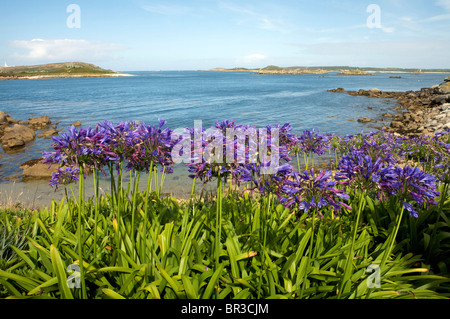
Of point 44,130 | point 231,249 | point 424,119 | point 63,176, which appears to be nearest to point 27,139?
point 44,130

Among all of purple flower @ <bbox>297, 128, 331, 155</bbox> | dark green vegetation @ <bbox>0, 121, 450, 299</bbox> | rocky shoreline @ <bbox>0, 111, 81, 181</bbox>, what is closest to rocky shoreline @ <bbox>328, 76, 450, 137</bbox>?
purple flower @ <bbox>297, 128, 331, 155</bbox>

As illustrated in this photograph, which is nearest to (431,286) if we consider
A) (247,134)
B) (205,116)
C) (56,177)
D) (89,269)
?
(247,134)

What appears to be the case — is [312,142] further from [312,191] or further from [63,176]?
[63,176]

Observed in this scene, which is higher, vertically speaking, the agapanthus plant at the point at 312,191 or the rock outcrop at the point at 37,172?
the agapanthus plant at the point at 312,191

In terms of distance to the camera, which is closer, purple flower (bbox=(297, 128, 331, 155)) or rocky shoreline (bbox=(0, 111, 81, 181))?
purple flower (bbox=(297, 128, 331, 155))

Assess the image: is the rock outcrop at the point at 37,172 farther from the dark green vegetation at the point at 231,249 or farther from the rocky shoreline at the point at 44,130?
the dark green vegetation at the point at 231,249

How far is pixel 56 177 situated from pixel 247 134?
107 inches

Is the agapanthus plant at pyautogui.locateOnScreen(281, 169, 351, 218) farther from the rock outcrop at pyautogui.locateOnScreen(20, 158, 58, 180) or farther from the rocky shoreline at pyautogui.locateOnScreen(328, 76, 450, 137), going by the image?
the rocky shoreline at pyautogui.locateOnScreen(328, 76, 450, 137)

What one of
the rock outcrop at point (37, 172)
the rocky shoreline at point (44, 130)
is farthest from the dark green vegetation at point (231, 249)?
the rocky shoreline at point (44, 130)

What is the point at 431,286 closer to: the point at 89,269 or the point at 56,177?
the point at 89,269

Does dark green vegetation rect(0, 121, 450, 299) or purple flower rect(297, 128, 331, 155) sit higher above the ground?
purple flower rect(297, 128, 331, 155)

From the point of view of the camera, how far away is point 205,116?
96.8ft

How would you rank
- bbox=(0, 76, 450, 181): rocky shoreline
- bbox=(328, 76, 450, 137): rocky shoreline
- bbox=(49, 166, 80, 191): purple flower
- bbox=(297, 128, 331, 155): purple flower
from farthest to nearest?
bbox=(328, 76, 450, 137): rocky shoreline
bbox=(0, 76, 450, 181): rocky shoreline
bbox=(297, 128, 331, 155): purple flower
bbox=(49, 166, 80, 191): purple flower
